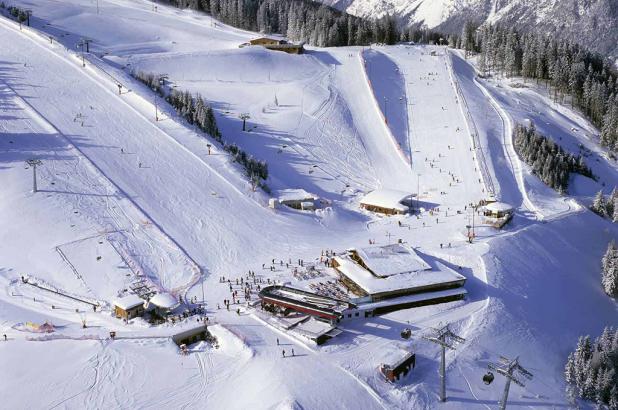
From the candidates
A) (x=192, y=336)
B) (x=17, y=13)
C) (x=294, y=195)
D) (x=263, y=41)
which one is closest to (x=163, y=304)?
(x=192, y=336)

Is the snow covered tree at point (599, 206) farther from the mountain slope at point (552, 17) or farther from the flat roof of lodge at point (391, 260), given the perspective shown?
the mountain slope at point (552, 17)

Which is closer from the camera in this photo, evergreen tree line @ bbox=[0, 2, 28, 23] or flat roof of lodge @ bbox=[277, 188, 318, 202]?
flat roof of lodge @ bbox=[277, 188, 318, 202]

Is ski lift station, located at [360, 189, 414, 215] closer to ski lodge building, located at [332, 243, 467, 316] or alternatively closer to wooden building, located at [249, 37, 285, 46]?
ski lodge building, located at [332, 243, 467, 316]

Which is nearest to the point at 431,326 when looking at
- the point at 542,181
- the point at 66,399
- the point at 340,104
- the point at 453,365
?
the point at 453,365

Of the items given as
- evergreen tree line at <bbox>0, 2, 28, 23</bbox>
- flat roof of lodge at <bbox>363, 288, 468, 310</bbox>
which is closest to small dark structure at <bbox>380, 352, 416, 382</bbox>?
flat roof of lodge at <bbox>363, 288, 468, 310</bbox>

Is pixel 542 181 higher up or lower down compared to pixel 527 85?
lower down

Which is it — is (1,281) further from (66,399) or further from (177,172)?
(177,172)
